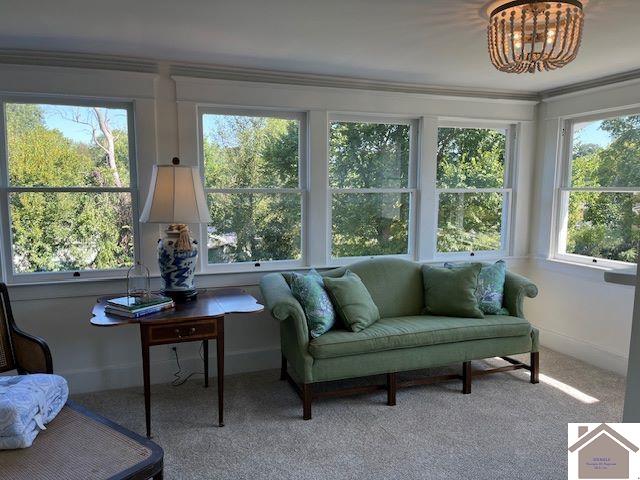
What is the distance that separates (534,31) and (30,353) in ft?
9.35

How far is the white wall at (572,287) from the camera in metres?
3.51

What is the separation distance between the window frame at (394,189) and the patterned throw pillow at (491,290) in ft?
2.07

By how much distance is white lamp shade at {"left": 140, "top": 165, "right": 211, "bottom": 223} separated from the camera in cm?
273

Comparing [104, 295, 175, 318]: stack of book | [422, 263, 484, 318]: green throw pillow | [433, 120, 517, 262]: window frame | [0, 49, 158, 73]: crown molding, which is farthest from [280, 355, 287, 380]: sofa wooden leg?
[0, 49, 158, 73]: crown molding

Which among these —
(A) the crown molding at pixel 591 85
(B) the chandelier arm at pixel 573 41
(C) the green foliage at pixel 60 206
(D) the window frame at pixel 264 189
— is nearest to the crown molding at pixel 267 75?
(A) the crown molding at pixel 591 85

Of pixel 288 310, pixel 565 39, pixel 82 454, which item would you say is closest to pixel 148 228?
pixel 288 310

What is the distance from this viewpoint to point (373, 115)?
3754mm

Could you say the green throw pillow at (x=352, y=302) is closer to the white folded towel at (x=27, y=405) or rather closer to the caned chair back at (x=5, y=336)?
the white folded towel at (x=27, y=405)

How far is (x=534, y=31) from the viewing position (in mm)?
1940

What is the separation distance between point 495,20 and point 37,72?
271 cm

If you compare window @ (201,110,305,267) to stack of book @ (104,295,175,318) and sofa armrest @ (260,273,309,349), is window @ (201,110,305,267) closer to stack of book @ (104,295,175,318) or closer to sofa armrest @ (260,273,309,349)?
sofa armrest @ (260,273,309,349)

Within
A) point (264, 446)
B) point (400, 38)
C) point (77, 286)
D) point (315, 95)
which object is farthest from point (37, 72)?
point (264, 446)

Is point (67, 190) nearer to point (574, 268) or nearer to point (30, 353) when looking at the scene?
point (30, 353)

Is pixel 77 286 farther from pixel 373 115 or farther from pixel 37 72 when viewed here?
pixel 373 115
